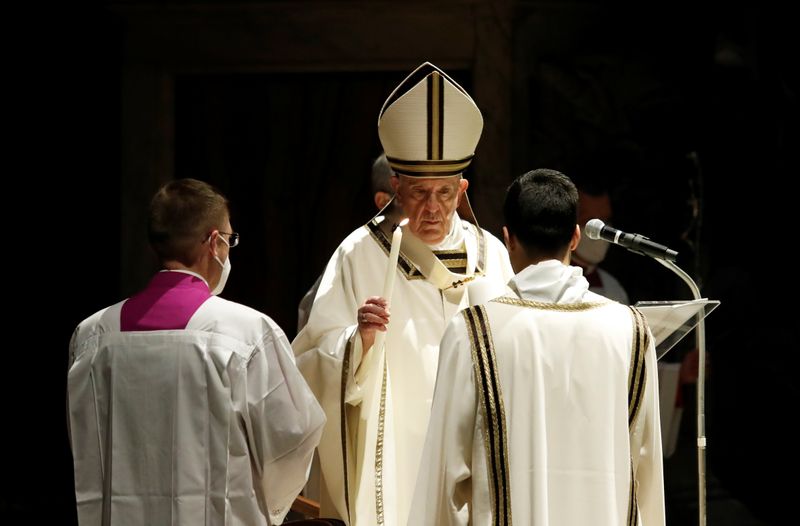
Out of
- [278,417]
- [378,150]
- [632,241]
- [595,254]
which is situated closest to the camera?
[632,241]

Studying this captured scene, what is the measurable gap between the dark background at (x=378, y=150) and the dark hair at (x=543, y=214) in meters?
2.91

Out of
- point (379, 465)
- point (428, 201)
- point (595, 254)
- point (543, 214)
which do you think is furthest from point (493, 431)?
point (595, 254)

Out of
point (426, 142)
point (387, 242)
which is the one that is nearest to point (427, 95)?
point (426, 142)

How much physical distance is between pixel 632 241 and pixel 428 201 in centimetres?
97

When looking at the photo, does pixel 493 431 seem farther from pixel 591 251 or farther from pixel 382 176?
pixel 591 251

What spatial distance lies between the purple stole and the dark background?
9.72ft

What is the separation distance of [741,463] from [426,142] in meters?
2.87

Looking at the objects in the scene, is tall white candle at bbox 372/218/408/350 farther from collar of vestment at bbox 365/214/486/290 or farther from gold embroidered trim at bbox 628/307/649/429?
gold embroidered trim at bbox 628/307/649/429

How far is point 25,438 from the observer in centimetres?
629

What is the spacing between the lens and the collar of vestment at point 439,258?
4.14 m

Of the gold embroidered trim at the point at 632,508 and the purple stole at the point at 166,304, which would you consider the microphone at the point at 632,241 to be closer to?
the gold embroidered trim at the point at 632,508

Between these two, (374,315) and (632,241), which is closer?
(632,241)

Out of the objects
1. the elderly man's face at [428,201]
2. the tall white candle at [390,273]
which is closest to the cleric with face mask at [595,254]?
the elderly man's face at [428,201]

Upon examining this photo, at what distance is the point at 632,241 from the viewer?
3264mm
